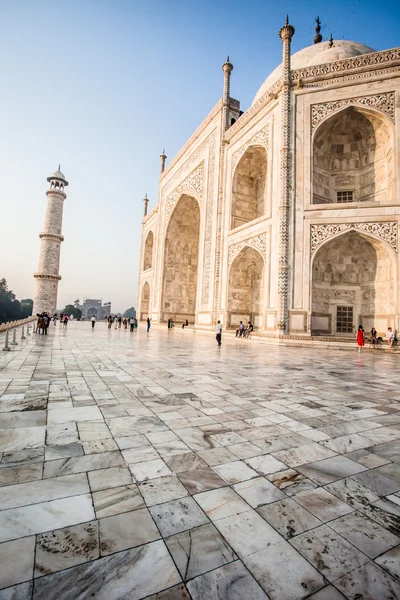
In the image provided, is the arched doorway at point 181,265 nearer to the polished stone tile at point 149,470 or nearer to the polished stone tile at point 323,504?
the polished stone tile at point 149,470

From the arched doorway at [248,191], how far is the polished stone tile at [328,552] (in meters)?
16.4

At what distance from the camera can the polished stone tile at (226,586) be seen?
1.06 meters

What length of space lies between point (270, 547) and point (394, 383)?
486 cm

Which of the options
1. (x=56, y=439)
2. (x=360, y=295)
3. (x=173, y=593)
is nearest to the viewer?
(x=173, y=593)

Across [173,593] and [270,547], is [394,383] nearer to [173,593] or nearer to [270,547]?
[270,547]

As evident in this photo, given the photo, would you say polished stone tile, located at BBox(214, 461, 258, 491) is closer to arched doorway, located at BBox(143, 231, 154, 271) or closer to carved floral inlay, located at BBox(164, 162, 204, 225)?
carved floral inlay, located at BBox(164, 162, 204, 225)

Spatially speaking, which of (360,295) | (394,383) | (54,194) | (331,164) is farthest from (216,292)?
(54,194)

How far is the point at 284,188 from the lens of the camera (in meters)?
13.1

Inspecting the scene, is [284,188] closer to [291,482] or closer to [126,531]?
[291,482]

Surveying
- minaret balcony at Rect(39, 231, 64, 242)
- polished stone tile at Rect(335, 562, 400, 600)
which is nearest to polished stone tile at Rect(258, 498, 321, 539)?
polished stone tile at Rect(335, 562, 400, 600)

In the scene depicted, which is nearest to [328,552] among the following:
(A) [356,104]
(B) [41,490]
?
(B) [41,490]

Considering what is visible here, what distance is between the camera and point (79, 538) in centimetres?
133

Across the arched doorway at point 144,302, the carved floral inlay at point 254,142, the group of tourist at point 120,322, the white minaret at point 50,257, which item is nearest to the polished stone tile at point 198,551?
the carved floral inlay at point 254,142

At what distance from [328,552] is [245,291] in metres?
15.6
